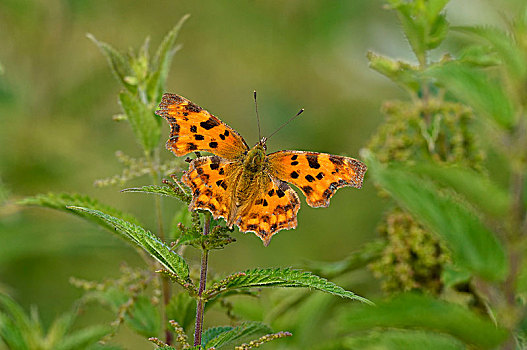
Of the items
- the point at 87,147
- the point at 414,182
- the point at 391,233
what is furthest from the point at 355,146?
the point at 414,182

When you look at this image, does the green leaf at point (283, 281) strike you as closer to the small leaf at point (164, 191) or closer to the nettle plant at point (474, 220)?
the nettle plant at point (474, 220)

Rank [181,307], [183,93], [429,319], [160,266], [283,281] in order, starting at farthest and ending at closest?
1. [183,93]
2. [160,266]
3. [181,307]
4. [283,281]
5. [429,319]

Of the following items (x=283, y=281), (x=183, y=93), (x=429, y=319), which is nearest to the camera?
(x=429, y=319)

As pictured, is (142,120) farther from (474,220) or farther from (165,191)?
(474,220)

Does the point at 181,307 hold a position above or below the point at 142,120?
below


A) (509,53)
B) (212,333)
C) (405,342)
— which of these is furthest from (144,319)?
(509,53)

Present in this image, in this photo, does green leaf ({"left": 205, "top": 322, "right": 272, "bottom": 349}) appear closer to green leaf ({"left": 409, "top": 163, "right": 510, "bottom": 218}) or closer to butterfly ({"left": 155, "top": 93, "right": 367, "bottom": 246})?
butterfly ({"left": 155, "top": 93, "right": 367, "bottom": 246})

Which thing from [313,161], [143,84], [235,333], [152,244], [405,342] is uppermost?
[143,84]

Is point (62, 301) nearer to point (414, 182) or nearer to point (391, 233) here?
point (391, 233)
